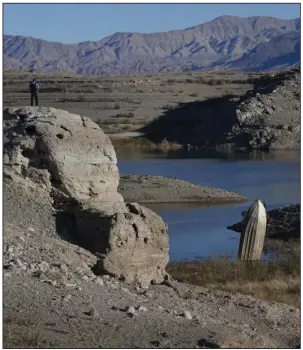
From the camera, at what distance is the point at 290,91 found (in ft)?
176

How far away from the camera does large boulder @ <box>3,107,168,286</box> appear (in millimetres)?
11555

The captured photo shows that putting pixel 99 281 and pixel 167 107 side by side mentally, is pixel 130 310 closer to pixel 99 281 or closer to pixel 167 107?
pixel 99 281

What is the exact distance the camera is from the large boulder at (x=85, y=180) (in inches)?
455

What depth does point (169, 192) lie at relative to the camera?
30859 millimetres

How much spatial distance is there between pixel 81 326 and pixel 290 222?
14.9 metres

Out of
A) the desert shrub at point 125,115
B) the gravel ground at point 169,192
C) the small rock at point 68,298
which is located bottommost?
the gravel ground at point 169,192

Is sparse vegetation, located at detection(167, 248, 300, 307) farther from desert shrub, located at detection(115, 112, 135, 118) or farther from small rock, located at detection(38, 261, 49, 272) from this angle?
desert shrub, located at detection(115, 112, 135, 118)

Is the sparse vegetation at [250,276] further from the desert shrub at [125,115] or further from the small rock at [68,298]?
the desert shrub at [125,115]

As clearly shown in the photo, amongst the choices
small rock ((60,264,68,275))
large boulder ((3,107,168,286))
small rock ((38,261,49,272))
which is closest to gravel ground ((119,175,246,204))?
large boulder ((3,107,168,286))

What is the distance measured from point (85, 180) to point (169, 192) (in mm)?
18532

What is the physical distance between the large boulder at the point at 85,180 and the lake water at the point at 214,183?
6.93 metres

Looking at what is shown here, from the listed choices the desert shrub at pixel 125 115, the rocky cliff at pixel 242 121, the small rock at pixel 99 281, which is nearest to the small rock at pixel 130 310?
the small rock at pixel 99 281

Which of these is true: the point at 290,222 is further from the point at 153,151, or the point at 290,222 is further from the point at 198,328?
the point at 153,151

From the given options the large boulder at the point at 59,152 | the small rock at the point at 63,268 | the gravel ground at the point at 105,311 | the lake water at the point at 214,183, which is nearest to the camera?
the gravel ground at the point at 105,311
